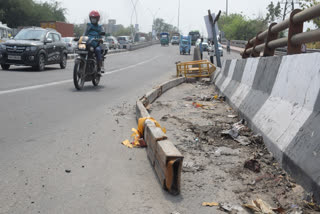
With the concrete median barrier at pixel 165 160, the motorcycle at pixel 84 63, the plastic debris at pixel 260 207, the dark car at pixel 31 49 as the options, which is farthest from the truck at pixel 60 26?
the plastic debris at pixel 260 207

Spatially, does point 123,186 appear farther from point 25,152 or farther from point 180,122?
point 180,122

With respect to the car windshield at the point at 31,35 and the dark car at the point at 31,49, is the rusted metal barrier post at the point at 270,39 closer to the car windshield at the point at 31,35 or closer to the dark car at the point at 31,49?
the dark car at the point at 31,49

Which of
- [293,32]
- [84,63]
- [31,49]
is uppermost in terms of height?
[293,32]

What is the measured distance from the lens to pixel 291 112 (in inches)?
141

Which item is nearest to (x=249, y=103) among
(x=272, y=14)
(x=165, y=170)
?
(x=165, y=170)

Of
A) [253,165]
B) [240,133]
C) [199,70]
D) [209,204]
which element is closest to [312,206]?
[209,204]

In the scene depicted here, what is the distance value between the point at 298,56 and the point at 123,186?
7.25 ft

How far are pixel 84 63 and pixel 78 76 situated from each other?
1.33ft

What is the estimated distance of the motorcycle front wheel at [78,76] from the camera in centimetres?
965

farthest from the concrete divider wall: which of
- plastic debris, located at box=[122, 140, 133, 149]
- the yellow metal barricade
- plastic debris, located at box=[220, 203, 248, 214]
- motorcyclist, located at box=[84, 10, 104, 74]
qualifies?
the yellow metal barricade

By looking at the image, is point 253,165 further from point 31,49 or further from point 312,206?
point 31,49

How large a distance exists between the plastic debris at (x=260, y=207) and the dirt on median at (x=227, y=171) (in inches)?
2.3

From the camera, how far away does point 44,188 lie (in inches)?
123

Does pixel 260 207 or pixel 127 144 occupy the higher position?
pixel 260 207
